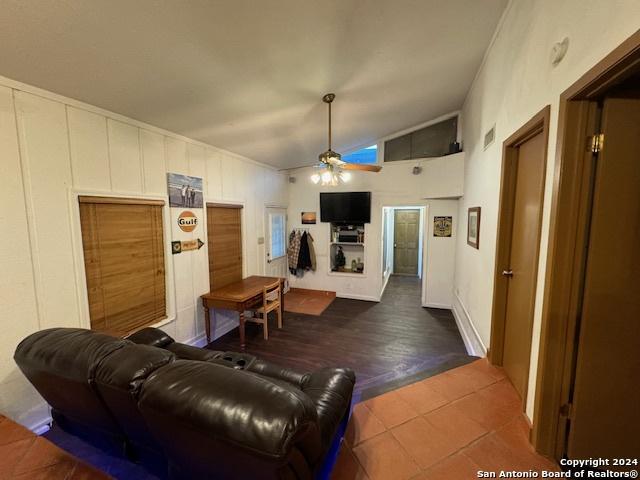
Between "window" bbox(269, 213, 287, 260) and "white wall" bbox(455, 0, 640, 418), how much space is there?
3419 mm

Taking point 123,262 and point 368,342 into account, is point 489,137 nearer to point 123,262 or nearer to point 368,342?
point 368,342

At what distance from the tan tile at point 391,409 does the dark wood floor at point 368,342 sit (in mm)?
119

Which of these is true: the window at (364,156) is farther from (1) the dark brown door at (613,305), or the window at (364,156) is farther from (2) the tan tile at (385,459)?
(2) the tan tile at (385,459)

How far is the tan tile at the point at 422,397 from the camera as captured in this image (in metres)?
1.73

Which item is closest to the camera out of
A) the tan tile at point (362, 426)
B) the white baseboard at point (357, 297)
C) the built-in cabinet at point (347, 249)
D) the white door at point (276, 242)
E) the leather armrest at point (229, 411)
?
the leather armrest at point (229, 411)

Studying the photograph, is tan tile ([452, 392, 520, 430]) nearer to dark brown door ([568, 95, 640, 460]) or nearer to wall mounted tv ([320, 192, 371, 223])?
dark brown door ([568, 95, 640, 460])

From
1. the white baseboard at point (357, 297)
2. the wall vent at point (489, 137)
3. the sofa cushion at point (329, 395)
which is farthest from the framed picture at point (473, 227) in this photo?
the white baseboard at point (357, 297)

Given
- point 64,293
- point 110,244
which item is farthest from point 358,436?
point 110,244

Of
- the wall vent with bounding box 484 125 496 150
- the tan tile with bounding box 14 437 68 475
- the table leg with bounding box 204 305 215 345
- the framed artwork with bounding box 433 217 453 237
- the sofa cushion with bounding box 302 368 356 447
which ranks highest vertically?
the wall vent with bounding box 484 125 496 150

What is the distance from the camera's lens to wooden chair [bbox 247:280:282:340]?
3.57m

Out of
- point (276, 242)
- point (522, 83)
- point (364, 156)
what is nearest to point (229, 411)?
point (522, 83)

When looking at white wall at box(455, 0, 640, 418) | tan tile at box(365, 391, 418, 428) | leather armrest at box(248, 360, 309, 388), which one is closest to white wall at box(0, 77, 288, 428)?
leather armrest at box(248, 360, 309, 388)

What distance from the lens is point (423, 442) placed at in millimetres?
1457

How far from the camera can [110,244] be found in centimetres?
238
